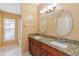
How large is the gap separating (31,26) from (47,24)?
101 cm

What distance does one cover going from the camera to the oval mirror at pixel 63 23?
7.08 ft

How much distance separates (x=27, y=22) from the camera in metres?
3.93

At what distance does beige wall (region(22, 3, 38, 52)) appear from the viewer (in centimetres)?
385

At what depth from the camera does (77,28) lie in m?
1.94

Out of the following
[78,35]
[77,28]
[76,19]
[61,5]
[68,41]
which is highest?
[61,5]

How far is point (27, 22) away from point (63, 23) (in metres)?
1.92

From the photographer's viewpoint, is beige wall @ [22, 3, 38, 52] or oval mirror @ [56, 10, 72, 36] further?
beige wall @ [22, 3, 38, 52]

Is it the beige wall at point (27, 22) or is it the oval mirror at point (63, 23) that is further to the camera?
the beige wall at point (27, 22)

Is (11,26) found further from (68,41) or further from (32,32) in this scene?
(68,41)

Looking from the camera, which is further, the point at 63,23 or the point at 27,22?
the point at 27,22

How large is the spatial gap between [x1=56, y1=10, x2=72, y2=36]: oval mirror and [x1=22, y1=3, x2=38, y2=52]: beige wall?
1646 mm

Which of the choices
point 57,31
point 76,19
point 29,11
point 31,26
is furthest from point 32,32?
point 76,19

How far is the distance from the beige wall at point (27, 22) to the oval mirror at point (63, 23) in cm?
165

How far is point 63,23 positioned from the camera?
2361 millimetres
